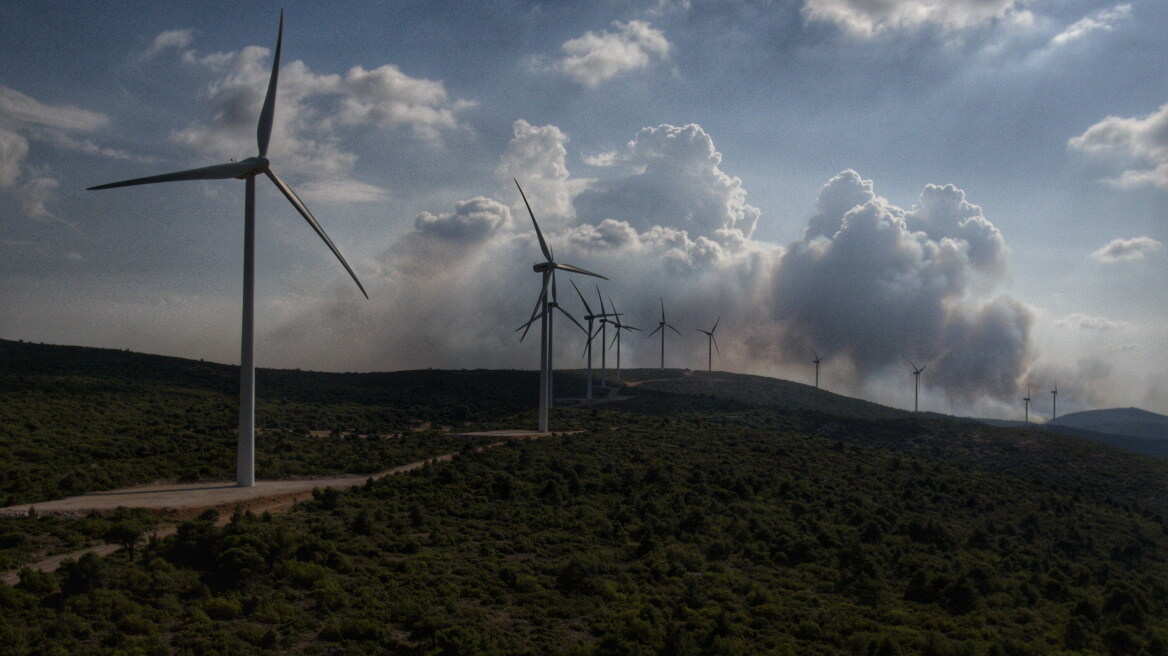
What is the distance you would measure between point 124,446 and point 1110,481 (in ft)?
288

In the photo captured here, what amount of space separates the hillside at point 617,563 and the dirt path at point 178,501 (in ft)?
4.86

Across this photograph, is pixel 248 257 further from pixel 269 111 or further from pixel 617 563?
pixel 617 563

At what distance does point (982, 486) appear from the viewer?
57844 millimetres

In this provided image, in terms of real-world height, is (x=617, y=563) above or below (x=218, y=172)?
below

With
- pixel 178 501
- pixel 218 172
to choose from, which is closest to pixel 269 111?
pixel 218 172

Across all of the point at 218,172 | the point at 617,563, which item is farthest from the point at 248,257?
the point at 617,563

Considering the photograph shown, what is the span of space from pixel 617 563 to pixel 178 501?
21294 mm

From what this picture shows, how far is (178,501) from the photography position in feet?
114

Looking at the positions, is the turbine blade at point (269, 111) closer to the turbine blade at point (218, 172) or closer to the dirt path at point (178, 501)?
the turbine blade at point (218, 172)

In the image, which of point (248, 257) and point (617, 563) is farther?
point (248, 257)

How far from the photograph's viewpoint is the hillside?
73.1 feet

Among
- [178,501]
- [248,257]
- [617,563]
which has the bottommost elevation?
[617,563]

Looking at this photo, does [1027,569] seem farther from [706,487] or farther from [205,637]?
[205,637]

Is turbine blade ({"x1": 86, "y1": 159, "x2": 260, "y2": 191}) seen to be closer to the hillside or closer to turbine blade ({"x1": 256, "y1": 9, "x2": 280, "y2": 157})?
turbine blade ({"x1": 256, "y1": 9, "x2": 280, "y2": 157})
